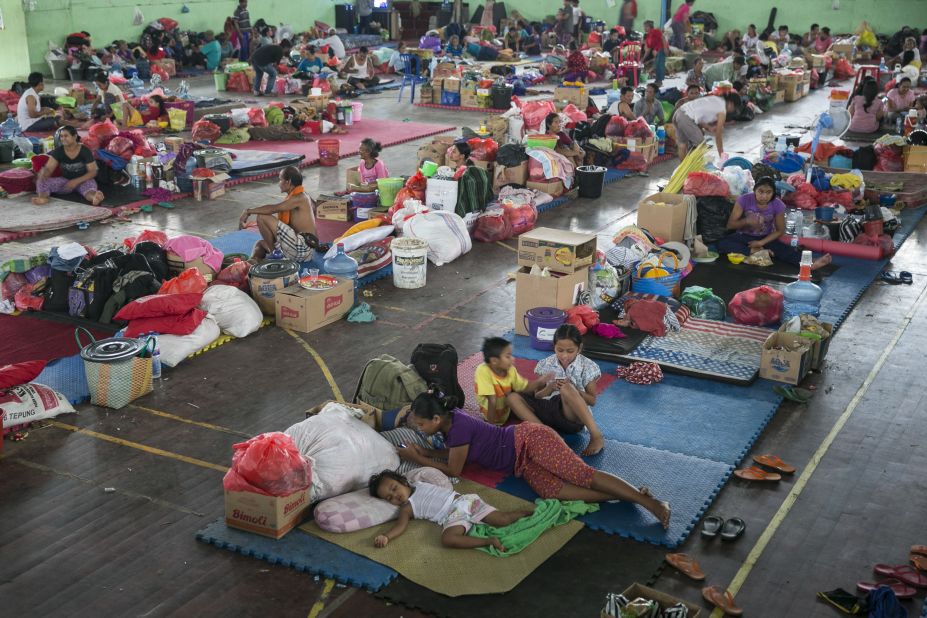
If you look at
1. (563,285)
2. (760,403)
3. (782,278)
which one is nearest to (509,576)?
(760,403)

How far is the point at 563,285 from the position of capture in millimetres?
8891

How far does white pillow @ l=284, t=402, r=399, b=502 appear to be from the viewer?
6160 millimetres

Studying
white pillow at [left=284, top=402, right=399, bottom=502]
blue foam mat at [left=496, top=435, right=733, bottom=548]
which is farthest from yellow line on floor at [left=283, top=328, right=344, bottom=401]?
Answer: blue foam mat at [left=496, top=435, right=733, bottom=548]

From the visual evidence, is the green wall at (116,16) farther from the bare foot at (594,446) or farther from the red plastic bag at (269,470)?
the bare foot at (594,446)

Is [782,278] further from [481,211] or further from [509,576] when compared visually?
[509,576]

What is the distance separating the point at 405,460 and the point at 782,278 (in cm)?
582

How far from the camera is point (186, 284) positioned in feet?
29.1

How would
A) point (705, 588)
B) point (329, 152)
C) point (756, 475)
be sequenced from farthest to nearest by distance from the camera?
point (329, 152) < point (756, 475) < point (705, 588)

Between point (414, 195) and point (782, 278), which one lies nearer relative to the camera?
point (782, 278)

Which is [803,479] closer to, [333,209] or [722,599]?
[722,599]

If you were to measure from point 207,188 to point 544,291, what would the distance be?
21.8 ft

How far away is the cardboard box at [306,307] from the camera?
9102mm

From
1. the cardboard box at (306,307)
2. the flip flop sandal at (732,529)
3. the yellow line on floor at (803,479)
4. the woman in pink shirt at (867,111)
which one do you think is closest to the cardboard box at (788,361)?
the yellow line on floor at (803,479)

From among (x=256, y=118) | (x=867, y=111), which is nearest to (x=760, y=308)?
(x=256, y=118)
